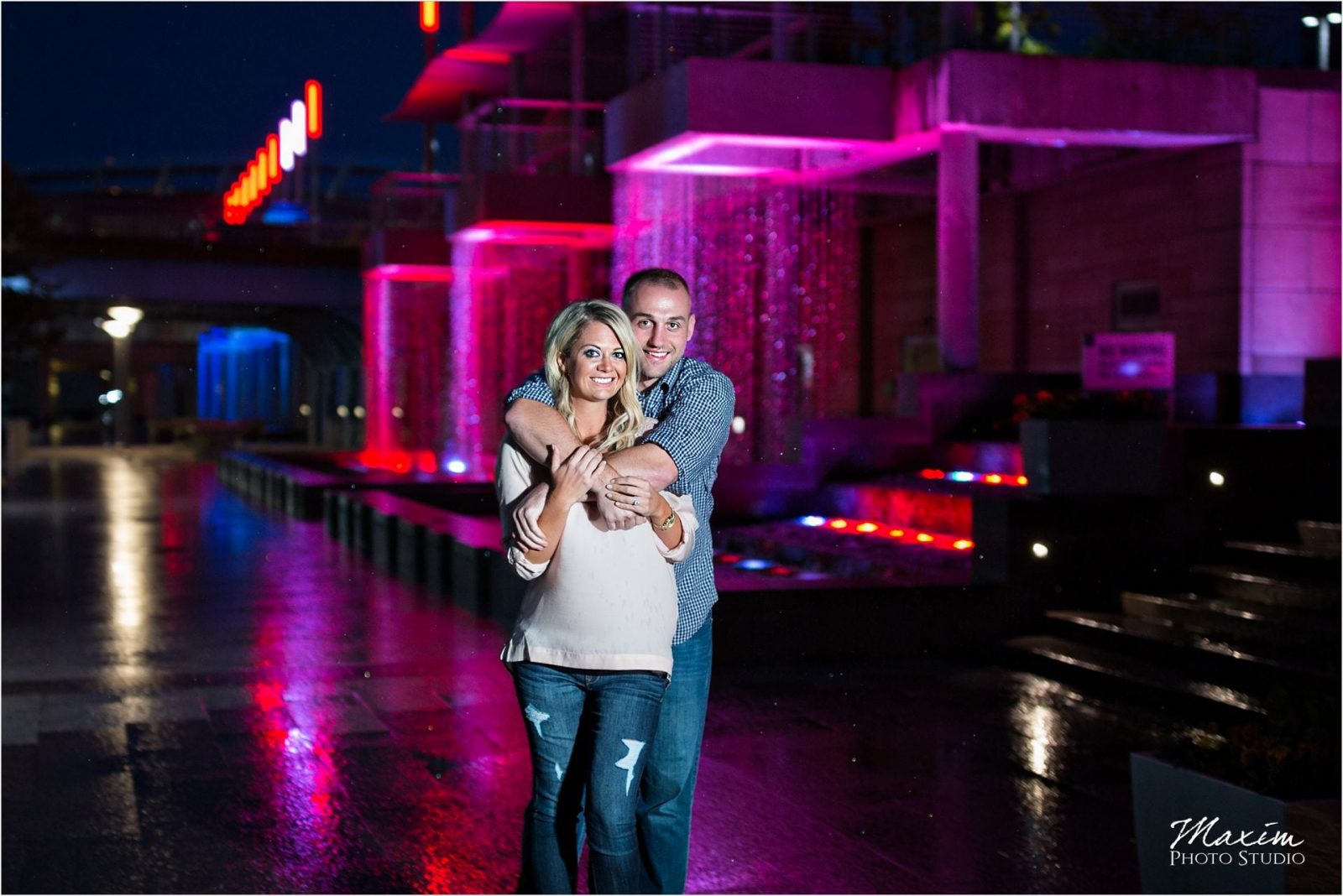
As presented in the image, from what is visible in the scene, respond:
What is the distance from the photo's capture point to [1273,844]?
14.9 ft

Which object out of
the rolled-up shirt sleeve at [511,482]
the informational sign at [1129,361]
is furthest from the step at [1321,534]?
the rolled-up shirt sleeve at [511,482]

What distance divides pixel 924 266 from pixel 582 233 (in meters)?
5.18

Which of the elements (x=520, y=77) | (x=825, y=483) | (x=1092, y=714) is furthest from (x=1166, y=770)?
→ (x=520, y=77)

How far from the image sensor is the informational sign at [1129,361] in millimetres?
13969

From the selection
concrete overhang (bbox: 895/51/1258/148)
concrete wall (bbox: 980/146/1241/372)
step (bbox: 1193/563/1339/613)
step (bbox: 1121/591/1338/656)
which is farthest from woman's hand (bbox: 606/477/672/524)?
concrete wall (bbox: 980/146/1241/372)

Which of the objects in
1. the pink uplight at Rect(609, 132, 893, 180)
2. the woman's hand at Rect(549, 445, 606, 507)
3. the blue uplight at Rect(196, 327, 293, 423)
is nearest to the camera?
the woman's hand at Rect(549, 445, 606, 507)

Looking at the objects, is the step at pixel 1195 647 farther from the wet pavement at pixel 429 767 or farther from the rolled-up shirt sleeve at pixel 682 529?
the rolled-up shirt sleeve at pixel 682 529

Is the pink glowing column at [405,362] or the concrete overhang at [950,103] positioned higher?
the concrete overhang at [950,103]

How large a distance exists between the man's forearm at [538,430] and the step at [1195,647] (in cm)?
596

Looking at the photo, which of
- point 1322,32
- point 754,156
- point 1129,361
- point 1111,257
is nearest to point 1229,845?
point 1129,361

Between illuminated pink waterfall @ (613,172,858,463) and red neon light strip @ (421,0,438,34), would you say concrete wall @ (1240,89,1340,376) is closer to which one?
illuminated pink waterfall @ (613,172,858,463)

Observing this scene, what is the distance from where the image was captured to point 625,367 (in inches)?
151

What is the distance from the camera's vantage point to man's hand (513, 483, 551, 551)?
12.4ft

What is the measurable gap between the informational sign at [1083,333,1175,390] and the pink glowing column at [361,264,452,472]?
17.9 meters
